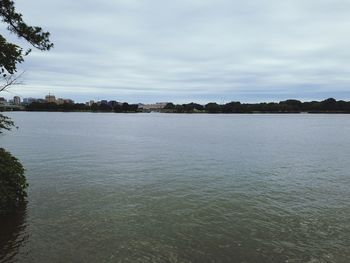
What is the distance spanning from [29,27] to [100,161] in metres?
20.7

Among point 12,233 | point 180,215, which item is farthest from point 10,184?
point 180,215

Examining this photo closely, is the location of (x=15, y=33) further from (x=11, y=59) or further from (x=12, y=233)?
(x=12, y=233)

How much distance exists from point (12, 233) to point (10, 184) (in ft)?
11.6

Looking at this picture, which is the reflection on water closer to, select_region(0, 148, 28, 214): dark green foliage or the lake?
the lake

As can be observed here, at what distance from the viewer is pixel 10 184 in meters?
17.9

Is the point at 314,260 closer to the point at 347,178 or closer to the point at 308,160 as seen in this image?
the point at 347,178

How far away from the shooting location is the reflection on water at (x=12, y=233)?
13062 millimetres

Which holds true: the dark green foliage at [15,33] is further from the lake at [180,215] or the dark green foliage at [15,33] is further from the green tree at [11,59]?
the lake at [180,215]

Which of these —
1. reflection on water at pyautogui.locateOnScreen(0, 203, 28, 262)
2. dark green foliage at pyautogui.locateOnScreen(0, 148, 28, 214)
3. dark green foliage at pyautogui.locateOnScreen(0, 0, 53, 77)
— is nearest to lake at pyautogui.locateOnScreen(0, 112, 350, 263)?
reflection on water at pyautogui.locateOnScreen(0, 203, 28, 262)

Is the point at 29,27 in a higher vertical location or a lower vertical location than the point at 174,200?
higher

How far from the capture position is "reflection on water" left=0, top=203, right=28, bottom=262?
13.1m

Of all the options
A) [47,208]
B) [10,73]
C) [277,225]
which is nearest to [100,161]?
[47,208]

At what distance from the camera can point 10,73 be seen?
16844mm

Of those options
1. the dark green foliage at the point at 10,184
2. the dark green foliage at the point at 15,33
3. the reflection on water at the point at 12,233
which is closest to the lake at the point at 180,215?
the reflection on water at the point at 12,233
